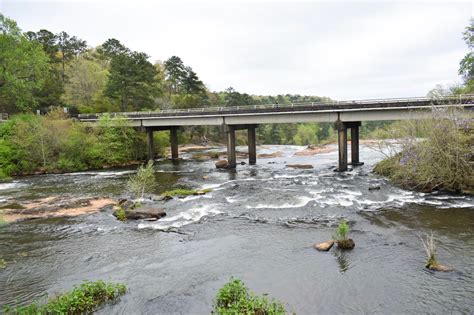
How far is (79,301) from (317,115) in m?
36.9

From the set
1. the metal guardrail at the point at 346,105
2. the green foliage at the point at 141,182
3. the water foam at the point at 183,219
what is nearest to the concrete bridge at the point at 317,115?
the metal guardrail at the point at 346,105

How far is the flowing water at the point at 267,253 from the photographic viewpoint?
1434 centimetres

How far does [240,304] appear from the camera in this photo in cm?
1266

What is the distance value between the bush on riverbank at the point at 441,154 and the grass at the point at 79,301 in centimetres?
2656

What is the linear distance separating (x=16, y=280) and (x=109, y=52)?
3327 inches

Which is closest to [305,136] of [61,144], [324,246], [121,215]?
[61,144]

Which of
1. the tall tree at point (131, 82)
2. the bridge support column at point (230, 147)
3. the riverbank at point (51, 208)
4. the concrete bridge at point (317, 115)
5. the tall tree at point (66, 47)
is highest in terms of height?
the tall tree at point (66, 47)

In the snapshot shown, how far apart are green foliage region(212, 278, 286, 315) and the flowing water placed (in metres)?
0.74

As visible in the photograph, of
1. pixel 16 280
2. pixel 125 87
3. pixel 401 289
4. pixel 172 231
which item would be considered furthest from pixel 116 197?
pixel 125 87

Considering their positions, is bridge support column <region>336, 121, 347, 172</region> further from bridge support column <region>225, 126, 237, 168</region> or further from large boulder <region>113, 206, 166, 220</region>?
large boulder <region>113, 206, 166, 220</region>

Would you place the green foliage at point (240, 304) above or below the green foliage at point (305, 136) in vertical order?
above

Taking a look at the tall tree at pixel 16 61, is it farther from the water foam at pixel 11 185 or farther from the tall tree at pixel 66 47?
the tall tree at pixel 66 47

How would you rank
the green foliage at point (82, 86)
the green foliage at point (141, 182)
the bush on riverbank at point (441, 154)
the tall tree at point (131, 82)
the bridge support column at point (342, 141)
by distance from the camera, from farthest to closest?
the green foliage at point (82, 86)
the tall tree at point (131, 82)
the bridge support column at point (342, 141)
the green foliage at point (141, 182)
the bush on riverbank at point (441, 154)

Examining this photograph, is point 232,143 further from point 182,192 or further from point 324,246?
point 324,246
